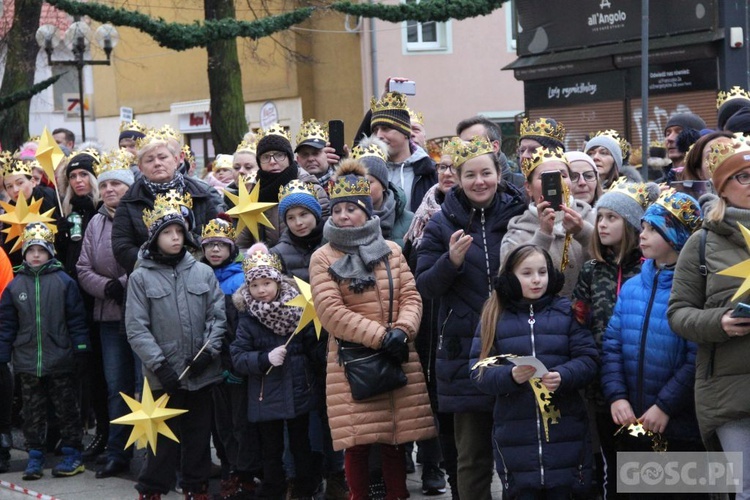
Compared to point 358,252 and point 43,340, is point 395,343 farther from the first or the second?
point 43,340

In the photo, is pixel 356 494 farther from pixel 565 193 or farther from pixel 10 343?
pixel 10 343

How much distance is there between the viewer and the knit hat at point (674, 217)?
576 centimetres

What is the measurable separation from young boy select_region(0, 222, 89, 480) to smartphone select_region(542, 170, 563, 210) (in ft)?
13.5

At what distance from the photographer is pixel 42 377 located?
29.0 ft

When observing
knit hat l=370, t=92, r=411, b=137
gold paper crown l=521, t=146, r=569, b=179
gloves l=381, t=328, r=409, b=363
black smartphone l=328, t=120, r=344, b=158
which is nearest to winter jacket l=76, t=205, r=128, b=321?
black smartphone l=328, t=120, r=344, b=158

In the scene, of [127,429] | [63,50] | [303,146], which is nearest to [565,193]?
[303,146]

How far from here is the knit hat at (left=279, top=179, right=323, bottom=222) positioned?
7516 mm

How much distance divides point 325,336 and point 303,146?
1736mm

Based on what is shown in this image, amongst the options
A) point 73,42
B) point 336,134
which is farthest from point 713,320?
point 73,42

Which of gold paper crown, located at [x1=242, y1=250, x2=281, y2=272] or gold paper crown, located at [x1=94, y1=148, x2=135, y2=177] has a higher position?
gold paper crown, located at [x1=94, y1=148, x2=135, y2=177]

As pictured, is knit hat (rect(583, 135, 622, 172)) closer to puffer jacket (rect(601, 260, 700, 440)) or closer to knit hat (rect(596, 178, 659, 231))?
knit hat (rect(596, 178, 659, 231))

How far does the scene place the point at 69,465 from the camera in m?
8.75

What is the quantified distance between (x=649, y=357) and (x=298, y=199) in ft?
8.77

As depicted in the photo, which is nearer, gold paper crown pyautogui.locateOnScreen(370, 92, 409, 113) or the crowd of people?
the crowd of people
